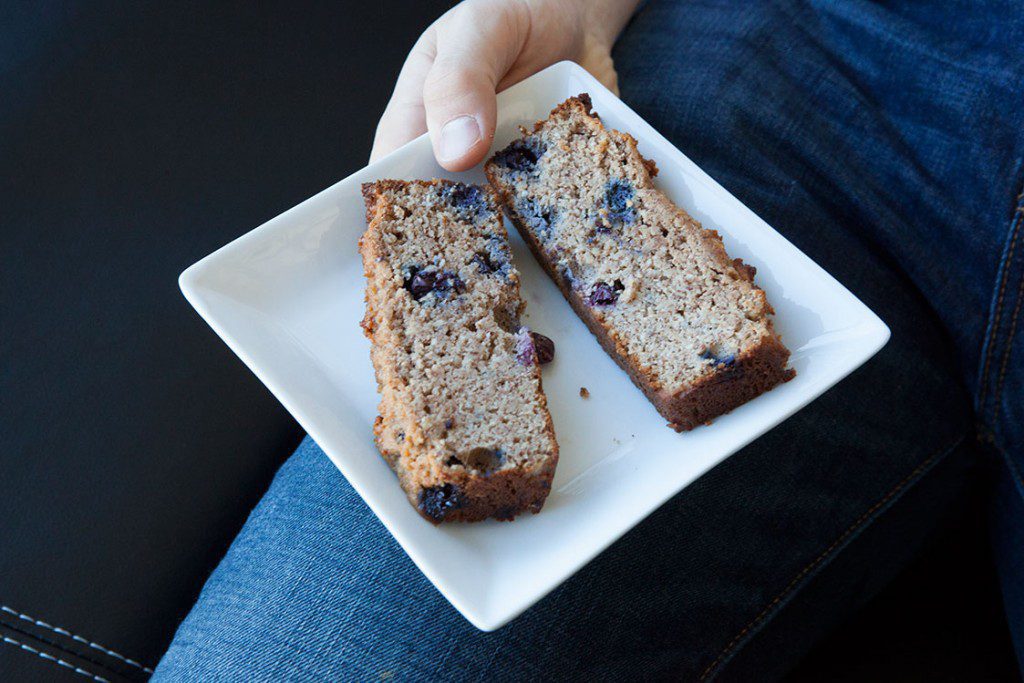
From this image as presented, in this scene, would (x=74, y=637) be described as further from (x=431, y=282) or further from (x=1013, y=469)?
(x=1013, y=469)

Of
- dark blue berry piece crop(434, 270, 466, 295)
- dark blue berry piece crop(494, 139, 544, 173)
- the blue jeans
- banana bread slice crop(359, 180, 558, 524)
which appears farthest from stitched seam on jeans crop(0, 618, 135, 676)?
dark blue berry piece crop(494, 139, 544, 173)

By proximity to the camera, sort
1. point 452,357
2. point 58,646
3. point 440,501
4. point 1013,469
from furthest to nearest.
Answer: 1. point 1013,469
2. point 58,646
3. point 452,357
4. point 440,501

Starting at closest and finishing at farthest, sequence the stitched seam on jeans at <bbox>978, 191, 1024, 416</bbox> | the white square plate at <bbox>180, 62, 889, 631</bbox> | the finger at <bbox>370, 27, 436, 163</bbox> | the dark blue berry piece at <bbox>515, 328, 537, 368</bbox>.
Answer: the white square plate at <bbox>180, 62, 889, 631</bbox>
the dark blue berry piece at <bbox>515, 328, 537, 368</bbox>
the stitched seam on jeans at <bbox>978, 191, 1024, 416</bbox>
the finger at <bbox>370, 27, 436, 163</bbox>

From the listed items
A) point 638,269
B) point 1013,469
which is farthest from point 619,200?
point 1013,469

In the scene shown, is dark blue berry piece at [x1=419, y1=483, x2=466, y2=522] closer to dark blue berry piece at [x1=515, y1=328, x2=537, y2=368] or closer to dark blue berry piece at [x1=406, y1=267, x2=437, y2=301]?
dark blue berry piece at [x1=515, y1=328, x2=537, y2=368]

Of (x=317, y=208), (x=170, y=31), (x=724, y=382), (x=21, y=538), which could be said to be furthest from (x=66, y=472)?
(x=724, y=382)
